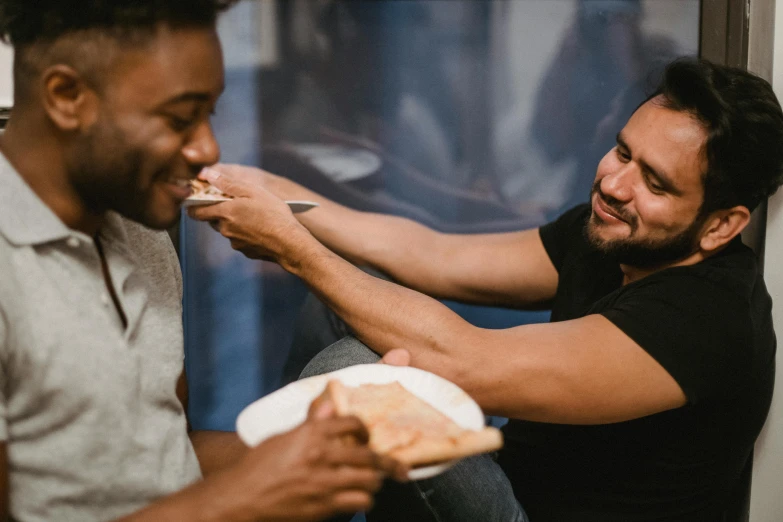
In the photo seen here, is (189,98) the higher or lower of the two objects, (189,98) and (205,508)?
the higher

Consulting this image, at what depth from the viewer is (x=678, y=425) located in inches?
52.6

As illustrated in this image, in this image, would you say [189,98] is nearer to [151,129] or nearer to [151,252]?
[151,129]

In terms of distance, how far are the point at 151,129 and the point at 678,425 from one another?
1.08m

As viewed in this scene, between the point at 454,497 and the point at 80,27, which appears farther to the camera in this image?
the point at 454,497

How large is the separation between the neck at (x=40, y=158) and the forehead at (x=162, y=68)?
0.10 meters

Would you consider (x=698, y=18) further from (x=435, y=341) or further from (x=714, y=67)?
(x=435, y=341)

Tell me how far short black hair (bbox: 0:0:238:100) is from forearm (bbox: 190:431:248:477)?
1.87 ft

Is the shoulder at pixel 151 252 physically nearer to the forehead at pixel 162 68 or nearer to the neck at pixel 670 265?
the forehead at pixel 162 68

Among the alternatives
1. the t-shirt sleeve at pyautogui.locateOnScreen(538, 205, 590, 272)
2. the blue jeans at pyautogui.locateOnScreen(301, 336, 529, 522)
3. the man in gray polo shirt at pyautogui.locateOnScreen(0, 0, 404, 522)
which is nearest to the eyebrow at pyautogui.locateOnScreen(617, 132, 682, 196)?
the t-shirt sleeve at pyautogui.locateOnScreen(538, 205, 590, 272)

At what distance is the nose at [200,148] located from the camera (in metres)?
0.83

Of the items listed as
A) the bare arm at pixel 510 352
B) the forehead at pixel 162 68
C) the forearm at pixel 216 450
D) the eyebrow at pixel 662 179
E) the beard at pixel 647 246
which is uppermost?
the forehead at pixel 162 68

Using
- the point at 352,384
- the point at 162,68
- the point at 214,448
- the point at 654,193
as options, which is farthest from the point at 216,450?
the point at 654,193

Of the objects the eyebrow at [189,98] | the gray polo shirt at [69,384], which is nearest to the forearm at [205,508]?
the gray polo shirt at [69,384]

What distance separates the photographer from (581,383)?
1220 millimetres
